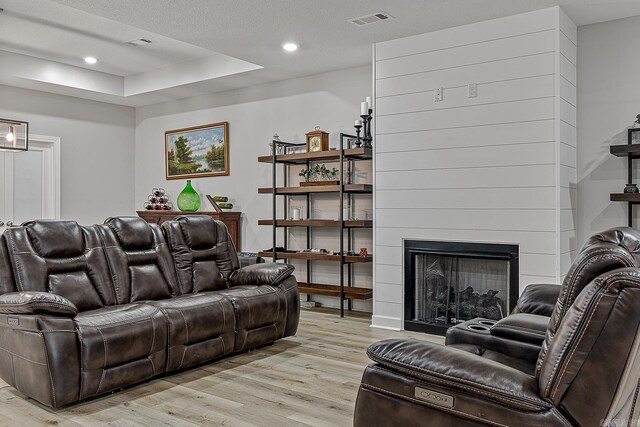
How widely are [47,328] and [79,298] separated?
2.14ft

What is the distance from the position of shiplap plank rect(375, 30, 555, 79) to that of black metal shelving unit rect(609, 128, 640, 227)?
0.94m

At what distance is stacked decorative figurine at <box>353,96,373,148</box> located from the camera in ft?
17.2

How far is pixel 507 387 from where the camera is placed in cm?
161

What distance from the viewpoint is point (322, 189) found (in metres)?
5.56

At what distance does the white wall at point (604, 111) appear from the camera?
4.23 meters

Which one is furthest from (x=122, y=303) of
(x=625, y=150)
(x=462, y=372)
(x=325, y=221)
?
(x=625, y=150)

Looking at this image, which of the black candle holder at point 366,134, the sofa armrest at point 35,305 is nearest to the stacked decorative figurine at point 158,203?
the black candle holder at point 366,134

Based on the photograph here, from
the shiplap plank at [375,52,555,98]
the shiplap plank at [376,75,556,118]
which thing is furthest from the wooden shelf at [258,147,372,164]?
the shiplap plank at [375,52,555,98]

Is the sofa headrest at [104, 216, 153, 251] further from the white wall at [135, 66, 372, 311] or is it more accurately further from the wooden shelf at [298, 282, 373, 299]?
the white wall at [135, 66, 372, 311]

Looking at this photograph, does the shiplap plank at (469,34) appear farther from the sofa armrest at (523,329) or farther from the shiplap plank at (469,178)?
the sofa armrest at (523,329)

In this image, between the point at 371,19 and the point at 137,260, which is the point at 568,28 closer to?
the point at 371,19

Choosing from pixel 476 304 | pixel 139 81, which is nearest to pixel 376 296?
pixel 476 304

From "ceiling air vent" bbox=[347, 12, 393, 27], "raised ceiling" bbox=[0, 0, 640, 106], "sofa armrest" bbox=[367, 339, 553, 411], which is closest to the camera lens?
"sofa armrest" bbox=[367, 339, 553, 411]

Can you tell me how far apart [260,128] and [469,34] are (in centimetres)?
298
